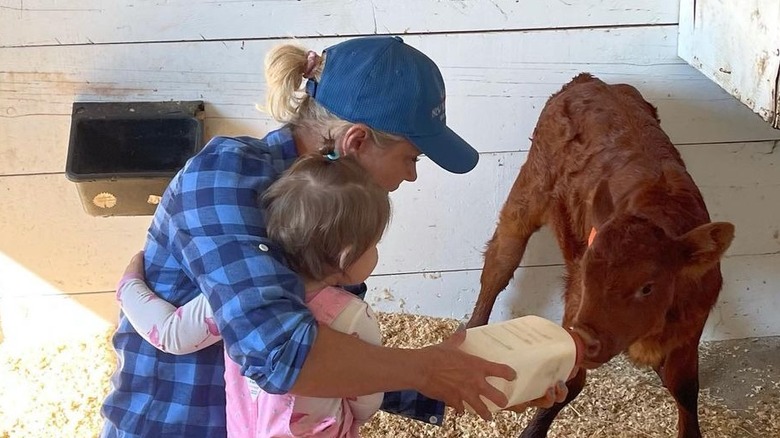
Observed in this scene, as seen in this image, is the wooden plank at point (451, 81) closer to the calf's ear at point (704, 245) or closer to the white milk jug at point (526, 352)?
the calf's ear at point (704, 245)

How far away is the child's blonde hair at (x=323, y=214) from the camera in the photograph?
49.3 inches

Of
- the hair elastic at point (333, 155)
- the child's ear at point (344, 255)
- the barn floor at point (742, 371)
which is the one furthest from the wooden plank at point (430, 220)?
the child's ear at point (344, 255)

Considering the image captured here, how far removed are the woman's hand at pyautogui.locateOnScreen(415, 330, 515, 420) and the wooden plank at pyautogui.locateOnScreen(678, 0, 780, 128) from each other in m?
0.90

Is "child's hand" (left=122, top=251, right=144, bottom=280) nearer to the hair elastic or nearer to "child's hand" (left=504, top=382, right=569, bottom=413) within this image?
the hair elastic

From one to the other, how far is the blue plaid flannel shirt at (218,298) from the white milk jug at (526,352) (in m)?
0.23

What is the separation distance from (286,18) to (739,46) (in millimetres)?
1185

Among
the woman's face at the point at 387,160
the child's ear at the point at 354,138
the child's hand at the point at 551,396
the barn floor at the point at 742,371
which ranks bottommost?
the barn floor at the point at 742,371

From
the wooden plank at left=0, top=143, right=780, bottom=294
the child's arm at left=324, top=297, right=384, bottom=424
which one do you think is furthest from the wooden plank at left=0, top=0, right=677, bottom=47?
the child's arm at left=324, top=297, right=384, bottom=424

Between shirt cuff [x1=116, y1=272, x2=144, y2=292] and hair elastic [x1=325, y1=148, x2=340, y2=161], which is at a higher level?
hair elastic [x1=325, y1=148, x2=340, y2=161]

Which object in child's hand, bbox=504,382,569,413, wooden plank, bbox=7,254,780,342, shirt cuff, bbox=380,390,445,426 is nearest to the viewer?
child's hand, bbox=504,382,569,413

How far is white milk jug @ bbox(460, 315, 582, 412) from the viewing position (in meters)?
1.32

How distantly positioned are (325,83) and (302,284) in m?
0.37

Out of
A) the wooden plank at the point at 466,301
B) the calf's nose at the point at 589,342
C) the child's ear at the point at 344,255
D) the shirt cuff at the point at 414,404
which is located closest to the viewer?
the child's ear at the point at 344,255

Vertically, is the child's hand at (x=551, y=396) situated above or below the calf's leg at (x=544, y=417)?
above
